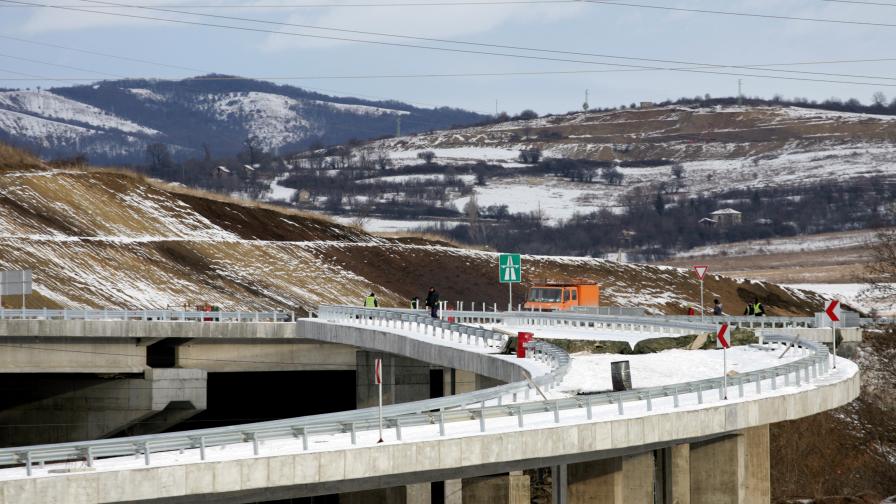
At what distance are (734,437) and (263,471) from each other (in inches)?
567

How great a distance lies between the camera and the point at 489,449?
79.9ft

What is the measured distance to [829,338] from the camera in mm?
61188

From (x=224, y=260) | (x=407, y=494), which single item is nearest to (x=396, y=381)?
(x=407, y=494)

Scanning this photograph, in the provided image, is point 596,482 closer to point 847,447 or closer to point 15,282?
point 847,447

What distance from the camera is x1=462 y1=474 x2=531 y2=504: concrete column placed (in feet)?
119

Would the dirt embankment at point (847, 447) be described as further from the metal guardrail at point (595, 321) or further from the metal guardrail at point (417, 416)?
the metal guardrail at point (417, 416)

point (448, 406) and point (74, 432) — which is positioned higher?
point (448, 406)

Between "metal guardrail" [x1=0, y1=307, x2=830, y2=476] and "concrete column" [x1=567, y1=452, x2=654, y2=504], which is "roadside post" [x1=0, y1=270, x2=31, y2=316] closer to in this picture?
"metal guardrail" [x1=0, y1=307, x2=830, y2=476]

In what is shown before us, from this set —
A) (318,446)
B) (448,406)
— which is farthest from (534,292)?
(318,446)

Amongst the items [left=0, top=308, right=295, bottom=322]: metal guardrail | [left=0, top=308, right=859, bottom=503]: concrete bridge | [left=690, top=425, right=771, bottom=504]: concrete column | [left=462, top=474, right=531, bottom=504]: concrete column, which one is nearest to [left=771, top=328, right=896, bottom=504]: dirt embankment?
[left=0, top=308, right=859, bottom=503]: concrete bridge

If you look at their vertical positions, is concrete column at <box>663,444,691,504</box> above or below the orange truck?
below

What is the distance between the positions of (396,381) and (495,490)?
1826 cm

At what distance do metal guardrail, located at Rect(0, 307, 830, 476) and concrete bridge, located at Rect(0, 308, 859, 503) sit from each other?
0.03m

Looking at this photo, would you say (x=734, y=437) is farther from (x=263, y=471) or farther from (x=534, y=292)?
(x=534, y=292)
